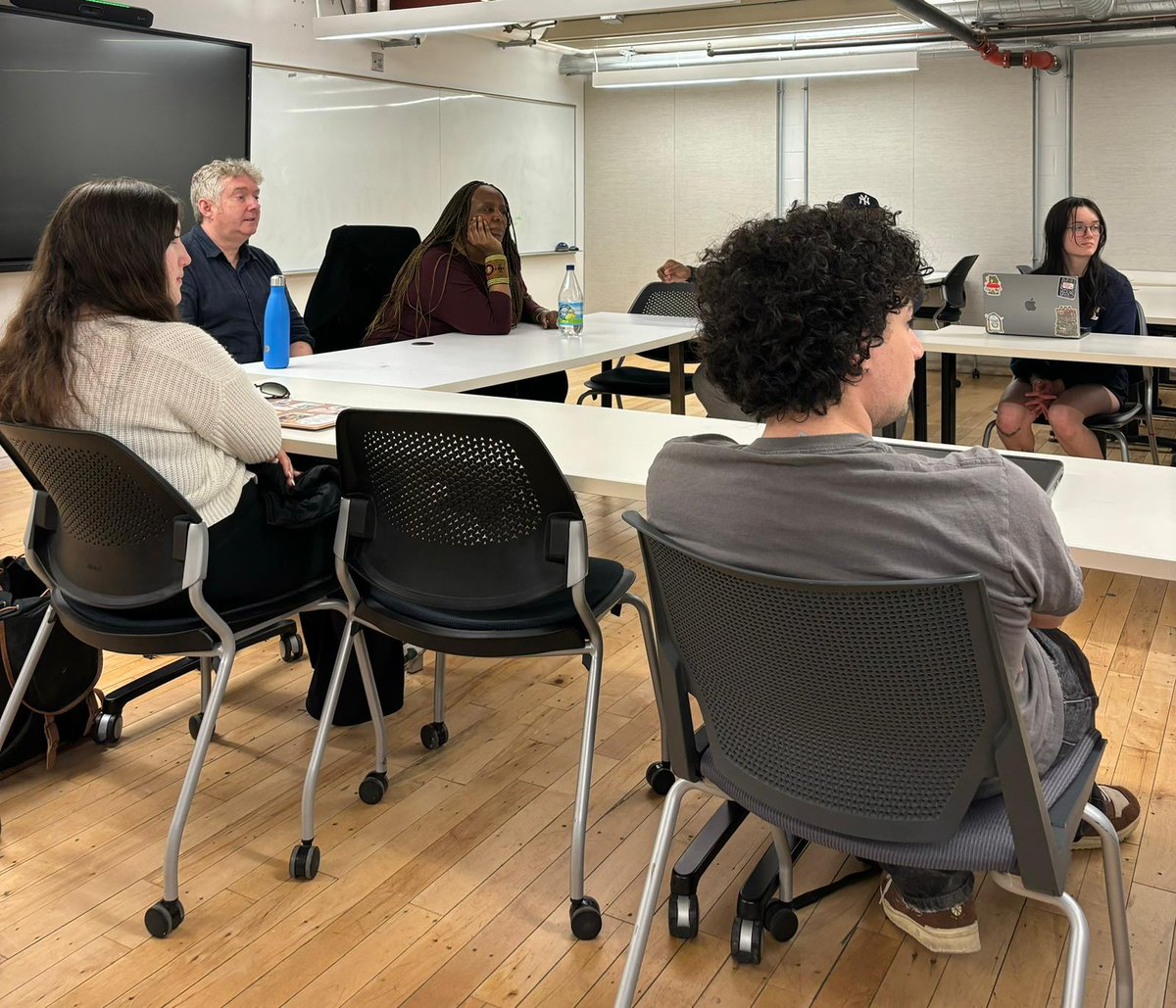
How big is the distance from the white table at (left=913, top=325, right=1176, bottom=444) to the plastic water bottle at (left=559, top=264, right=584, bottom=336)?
114 centimetres

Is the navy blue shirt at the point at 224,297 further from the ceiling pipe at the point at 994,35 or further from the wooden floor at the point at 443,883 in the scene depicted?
the ceiling pipe at the point at 994,35

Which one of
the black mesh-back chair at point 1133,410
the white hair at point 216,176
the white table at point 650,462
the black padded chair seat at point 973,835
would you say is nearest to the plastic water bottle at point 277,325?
the white table at point 650,462

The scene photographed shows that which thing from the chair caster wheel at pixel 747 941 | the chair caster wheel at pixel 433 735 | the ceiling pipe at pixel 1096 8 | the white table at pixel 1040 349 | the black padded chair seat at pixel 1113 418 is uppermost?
the ceiling pipe at pixel 1096 8

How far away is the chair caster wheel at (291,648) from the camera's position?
3.05 meters

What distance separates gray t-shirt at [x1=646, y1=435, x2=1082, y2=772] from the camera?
3.80 feet

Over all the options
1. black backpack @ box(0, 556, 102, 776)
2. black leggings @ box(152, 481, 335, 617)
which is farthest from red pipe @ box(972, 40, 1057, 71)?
black backpack @ box(0, 556, 102, 776)

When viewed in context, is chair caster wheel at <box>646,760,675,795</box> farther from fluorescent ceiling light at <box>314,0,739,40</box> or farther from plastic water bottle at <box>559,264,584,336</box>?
fluorescent ceiling light at <box>314,0,739,40</box>

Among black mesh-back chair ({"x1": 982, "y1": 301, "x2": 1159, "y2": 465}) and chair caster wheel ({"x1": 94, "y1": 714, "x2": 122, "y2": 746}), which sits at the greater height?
black mesh-back chair ({"x1": 982, "y1": 301, "x2": 1159, "y2": 465})

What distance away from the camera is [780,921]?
5.98 ft

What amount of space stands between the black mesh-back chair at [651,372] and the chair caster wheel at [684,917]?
9.11 ft

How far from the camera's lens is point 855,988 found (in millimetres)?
1728

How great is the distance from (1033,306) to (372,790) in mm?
2912

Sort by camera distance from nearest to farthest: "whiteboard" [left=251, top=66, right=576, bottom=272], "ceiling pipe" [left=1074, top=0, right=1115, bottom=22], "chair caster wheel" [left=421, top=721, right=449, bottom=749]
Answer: "chair caster wheel" [left=421, top=721, right=449, bottom=749] < "ceiling pipe" [left=1074, top=0, right=1115, bottom=22] < "whiteboard" [left=251, top=66, right=576, bottom=272]

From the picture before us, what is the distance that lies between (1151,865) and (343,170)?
6225 mm
